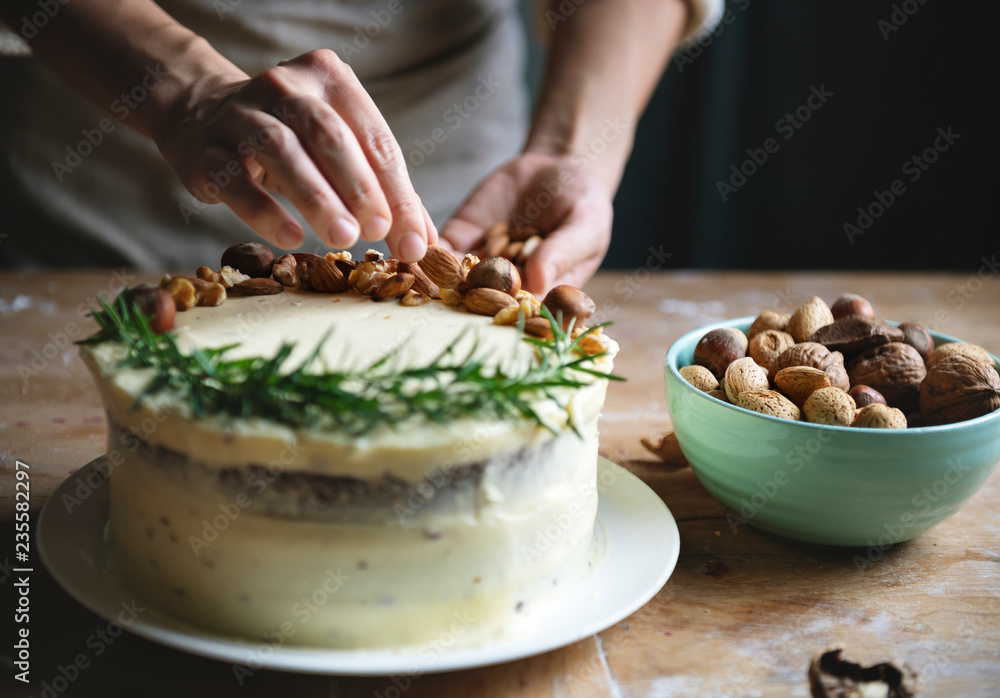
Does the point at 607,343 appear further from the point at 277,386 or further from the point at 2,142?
the point at 2,142

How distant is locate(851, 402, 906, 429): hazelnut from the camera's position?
81 centimetres

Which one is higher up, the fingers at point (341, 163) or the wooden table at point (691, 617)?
the fingers at point (341, 163)

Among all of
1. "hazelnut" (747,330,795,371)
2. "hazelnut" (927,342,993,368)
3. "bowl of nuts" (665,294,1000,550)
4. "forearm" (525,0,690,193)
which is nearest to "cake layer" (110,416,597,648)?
"bowl of nuts" (665,294,1000,550)

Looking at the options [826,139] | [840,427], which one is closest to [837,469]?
[840,427]

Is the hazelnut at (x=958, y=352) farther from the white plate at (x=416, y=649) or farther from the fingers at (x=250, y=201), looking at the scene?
the fingers at (x=250, y=201)

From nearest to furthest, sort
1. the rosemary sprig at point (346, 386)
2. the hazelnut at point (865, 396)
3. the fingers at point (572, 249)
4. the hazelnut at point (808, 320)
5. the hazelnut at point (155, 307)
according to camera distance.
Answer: the rosemary sprig at point (346, 386) < the hazelnut at point (155, 307) < the hazelnut at point (865, 396) < the hazelnut at point (808, 320) < the fingers at point (572, 249)

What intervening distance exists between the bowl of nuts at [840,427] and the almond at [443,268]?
0.86 ft

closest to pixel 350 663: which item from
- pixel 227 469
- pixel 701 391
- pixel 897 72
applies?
pixel 227 469

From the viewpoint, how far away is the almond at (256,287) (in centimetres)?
89

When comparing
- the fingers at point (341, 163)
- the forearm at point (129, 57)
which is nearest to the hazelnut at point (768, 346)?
the fingers at point (341, 163)

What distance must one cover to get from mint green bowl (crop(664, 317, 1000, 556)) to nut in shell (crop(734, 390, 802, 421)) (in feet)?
0.10

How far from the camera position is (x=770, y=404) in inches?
33.6

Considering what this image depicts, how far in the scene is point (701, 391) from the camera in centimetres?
90

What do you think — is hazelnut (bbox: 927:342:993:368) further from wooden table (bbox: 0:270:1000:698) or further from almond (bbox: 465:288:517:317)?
almond (bbox: 465:288:517:317)
